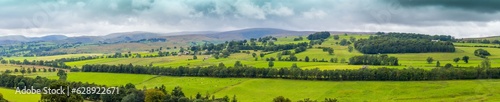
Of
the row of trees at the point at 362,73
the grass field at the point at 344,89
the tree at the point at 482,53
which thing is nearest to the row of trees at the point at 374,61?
the row of trees at the point at 362,73

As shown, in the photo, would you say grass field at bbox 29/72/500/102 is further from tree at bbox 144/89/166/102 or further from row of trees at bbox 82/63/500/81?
tree at bbox 144/89/166/102

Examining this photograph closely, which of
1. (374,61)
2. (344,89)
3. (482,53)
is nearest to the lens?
(344,89)

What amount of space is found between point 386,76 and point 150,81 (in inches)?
2604

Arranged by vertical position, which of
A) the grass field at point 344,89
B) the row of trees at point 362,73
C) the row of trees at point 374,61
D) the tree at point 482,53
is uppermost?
the tree at point 482,53

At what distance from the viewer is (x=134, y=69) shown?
516ft

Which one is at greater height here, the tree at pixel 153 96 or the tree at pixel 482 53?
the tree at pixel 482 53

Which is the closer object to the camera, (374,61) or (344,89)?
(344,89)

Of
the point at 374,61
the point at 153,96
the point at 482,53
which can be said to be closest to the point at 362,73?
the point at 374,61

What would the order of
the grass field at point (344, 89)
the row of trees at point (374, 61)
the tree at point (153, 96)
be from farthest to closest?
1. the row of trees at point (374, 61)
2. the grass field at point (344, 89)
3. the tree at point (153, 96)

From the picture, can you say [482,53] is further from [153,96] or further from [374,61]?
[153,96]

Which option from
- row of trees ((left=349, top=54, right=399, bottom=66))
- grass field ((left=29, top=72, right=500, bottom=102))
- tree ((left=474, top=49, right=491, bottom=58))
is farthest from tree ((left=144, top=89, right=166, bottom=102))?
tree ((left=474, top=49, right=491, bottom=58))

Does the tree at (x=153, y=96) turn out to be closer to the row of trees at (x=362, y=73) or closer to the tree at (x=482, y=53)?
the row of trees at (x=362, y=73)

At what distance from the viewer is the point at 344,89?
110 meters

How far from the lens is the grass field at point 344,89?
98.5 meters
